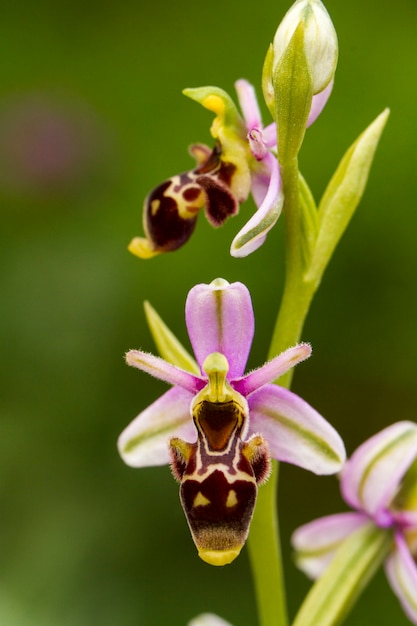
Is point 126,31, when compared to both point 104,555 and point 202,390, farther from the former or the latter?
point 202,390

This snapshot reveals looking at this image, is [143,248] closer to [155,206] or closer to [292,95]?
[155,206]

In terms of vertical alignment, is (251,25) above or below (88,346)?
above

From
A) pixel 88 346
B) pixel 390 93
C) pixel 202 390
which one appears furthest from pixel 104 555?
pixel 390 93

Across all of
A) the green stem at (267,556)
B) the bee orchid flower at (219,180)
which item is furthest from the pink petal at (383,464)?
the bee orchid flower at (219,180)

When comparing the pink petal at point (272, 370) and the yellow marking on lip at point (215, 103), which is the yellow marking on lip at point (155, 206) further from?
the pink petal at point (272, 370)

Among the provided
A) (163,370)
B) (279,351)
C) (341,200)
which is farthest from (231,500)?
(341,200)

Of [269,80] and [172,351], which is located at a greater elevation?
[269,80]
